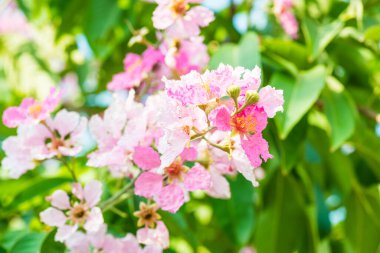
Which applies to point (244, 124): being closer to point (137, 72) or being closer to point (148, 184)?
point (148, 184)

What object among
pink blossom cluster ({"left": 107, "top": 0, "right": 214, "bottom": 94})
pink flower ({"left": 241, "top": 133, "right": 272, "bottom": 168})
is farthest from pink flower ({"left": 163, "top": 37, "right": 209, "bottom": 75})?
pink flower ({"left": 241, "top": 133, "right": 272, "bottom": 168})

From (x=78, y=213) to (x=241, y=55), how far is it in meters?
0.44

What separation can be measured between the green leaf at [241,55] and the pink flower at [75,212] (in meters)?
0.34

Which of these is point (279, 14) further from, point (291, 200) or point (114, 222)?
point (114, 222)

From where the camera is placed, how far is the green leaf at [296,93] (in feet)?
3.19

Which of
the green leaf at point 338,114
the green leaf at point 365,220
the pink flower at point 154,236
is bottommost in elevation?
the green leaf at point 365,220

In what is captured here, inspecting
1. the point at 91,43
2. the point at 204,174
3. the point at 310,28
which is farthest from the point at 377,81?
the point at 204,174

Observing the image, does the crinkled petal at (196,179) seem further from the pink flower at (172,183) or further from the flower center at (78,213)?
the flower center at (78,213)

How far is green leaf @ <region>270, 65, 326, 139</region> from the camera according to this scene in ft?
3.19

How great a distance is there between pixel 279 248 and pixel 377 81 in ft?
1.99

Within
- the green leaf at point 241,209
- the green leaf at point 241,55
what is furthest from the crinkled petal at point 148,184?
the green leaf at point 241,209

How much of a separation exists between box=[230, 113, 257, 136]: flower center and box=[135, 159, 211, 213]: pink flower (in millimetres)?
133

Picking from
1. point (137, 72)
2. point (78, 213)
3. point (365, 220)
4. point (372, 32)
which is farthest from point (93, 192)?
point (365, 220)

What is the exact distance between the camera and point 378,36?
120 centimetres
